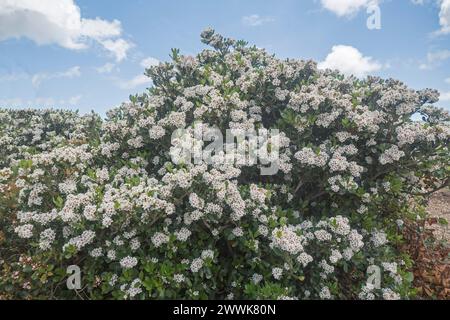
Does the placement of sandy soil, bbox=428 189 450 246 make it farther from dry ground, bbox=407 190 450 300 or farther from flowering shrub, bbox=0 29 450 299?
flowering shrub, bbox=0 29 450 299

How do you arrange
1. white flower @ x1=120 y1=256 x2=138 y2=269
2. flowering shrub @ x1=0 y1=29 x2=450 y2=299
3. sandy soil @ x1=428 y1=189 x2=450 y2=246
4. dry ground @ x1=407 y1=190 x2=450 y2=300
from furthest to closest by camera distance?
1. sandy soil @ x1=428 y1=189 x2=450 y2=246
2. dry ground @ x1=407 y1=190 x2=450 y2=300
3. flowering shrub @ x1=0 y1=29 x2=450 y2=299
4. white flower @ x1=120 y1=256 x2=138 y2=269

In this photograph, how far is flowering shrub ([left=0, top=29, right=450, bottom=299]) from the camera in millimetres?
5211

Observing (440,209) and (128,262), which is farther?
(440,209)

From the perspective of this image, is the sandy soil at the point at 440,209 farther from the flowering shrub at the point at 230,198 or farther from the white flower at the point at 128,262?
the white flower at the point at 128,262

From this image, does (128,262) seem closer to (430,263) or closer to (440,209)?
(430,263)

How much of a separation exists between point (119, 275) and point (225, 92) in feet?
11.9

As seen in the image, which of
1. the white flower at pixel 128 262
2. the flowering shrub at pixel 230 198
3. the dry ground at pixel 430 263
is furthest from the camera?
the dry ground at pixel 430 263

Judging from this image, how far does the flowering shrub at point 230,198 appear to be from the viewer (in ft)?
17.1

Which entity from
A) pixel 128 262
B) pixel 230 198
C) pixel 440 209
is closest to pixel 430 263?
pixel 230 198

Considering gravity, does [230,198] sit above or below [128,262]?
above

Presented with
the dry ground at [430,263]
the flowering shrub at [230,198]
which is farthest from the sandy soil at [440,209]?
the flowering shrub at [230,198]

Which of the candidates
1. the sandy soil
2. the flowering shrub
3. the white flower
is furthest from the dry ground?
the white flower

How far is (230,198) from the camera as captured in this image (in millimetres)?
5184
